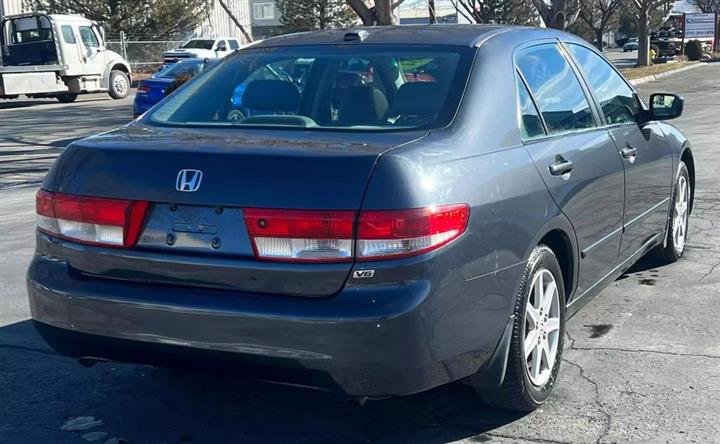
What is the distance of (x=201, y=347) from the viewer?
3.40m

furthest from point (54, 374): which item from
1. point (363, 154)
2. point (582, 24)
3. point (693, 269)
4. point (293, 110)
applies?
point (582, 24)

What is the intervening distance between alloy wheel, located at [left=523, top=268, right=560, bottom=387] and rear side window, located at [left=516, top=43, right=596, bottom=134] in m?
0.77

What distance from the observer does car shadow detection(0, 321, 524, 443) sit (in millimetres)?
3924

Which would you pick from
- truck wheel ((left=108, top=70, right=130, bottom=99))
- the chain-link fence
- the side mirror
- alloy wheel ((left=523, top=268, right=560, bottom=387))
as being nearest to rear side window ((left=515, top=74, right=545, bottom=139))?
alloy wheel ((left=523, top=268, right=560, bottom=387))

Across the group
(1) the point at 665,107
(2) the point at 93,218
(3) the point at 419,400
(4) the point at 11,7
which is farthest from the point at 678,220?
(4) the point at 11,7

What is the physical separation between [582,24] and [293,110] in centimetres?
8343

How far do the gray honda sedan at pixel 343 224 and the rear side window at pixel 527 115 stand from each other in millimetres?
16

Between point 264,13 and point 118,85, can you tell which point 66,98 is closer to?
point 118,85

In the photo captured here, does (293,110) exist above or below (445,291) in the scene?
above

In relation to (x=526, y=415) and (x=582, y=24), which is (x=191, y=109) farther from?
(x=582, y=24)

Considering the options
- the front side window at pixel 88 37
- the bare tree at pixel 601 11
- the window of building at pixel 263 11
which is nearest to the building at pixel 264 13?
the window of building at pixel 263 11

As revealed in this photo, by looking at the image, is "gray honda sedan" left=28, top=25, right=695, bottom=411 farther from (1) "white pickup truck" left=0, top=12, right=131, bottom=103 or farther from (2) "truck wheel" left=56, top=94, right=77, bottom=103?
(2) "truck wheel" left=56, top=94, right=77, bottom=103

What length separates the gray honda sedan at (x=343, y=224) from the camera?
3.24 metres

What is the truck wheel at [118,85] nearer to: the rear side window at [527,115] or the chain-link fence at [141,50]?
the chain-link fence at [141,50]
